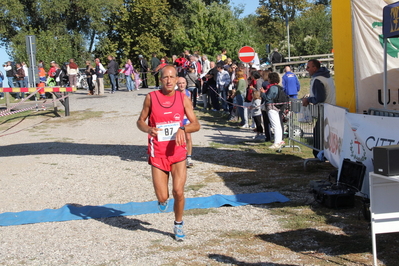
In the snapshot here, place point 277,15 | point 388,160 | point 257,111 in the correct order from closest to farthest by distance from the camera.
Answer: point 388,160 → point 257,111 → point 277,15

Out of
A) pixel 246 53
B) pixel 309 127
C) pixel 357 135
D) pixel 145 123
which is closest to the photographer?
pixel 145 123

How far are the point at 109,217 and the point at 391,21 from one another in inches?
191

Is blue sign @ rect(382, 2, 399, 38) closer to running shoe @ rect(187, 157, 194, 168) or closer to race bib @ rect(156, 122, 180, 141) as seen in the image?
race bib @ rect(156, 122, 180, 141)

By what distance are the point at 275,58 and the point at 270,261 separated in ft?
81.6

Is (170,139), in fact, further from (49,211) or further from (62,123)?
(62,123)

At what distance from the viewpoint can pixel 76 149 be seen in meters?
14.0

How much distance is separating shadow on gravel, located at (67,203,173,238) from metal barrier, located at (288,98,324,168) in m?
4.10

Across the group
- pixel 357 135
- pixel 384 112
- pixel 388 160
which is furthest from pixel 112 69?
pixel 388 160

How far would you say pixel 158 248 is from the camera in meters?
5.77

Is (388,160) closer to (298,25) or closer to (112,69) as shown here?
(112,69)

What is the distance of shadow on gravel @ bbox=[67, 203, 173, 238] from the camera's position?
668 centimetres

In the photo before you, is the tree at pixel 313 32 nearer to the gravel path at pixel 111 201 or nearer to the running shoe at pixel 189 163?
the gravel path at pixel 111 201

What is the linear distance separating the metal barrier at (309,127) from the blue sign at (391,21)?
8.35ft

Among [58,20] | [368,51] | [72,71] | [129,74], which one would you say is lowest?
[368,51]
